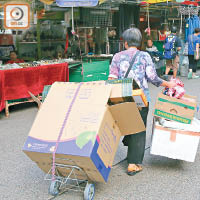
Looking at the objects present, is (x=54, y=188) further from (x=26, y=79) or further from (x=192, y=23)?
(x=192, y=23)

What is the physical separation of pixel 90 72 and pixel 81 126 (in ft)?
17.0

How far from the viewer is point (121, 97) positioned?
3.22 metres

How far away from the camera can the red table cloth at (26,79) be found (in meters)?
6.67

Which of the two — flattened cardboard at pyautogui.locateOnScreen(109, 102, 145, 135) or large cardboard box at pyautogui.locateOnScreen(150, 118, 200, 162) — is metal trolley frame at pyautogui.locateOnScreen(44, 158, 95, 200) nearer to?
flattened cardboard at pyautogui.locateOnScreen(109, 102, 145, 135)

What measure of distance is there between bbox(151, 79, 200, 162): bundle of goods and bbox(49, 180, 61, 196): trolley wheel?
117 cm

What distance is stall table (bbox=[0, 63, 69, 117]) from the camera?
668 centimetres

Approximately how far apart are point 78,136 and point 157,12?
10.0 meters

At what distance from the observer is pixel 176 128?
3.76 meters

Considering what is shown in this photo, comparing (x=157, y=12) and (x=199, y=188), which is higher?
(x=157, y=12)

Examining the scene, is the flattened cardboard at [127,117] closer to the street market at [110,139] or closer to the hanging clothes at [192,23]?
the street market at [110,139]

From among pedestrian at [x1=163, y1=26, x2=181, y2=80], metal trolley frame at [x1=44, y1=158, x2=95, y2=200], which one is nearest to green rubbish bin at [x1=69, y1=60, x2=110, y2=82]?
pedestrian at [x1=163, y1=26, x2=181, y2=80]

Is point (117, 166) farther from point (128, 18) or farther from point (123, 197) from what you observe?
point (128, 18)

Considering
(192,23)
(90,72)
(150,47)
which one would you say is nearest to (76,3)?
(90,72)

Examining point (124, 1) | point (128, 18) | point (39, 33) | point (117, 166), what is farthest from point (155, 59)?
point (117, 166)
